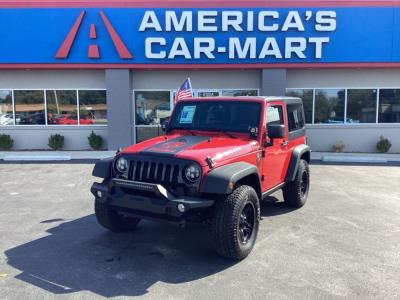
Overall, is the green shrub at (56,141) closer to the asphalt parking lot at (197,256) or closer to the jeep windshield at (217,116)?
the asphalt parking lot at (197,256)

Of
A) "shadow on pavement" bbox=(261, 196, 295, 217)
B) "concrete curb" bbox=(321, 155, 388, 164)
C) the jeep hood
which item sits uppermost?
the jeep hood

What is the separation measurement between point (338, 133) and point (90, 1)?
10.1 metres

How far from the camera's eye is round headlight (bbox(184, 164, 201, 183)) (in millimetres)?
4320

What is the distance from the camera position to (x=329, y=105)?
14.1 metres

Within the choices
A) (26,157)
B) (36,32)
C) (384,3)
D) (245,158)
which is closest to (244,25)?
(384,3)

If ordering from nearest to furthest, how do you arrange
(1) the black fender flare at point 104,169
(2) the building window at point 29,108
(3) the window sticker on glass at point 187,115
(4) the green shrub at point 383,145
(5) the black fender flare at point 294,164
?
(1) the black fender flare at point 104,169 → (3) the window sticker on glass at point 187,115 → (5) the black fender flare at point 294,164 → (4) the green shrub at point 383,145 → (2) the building window at point 29,108

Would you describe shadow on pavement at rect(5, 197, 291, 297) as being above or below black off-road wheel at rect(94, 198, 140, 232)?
below

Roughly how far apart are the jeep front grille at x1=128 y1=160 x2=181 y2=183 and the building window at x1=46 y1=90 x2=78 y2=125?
10.4 m

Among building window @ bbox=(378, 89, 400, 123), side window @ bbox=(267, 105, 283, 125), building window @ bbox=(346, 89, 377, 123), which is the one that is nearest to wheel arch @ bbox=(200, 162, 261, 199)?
side window @ bbox=(267, 105, 283, 125)

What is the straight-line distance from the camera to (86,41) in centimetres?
1332

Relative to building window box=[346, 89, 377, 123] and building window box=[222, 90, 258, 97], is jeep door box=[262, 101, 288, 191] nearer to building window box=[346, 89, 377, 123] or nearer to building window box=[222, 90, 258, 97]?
building window box=[222, 90, 258, 97]

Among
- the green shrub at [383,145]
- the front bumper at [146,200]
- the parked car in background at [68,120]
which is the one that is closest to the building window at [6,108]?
the parked car in background at [68,120]

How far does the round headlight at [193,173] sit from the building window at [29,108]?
11585mm

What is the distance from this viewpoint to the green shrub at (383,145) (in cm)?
1366
